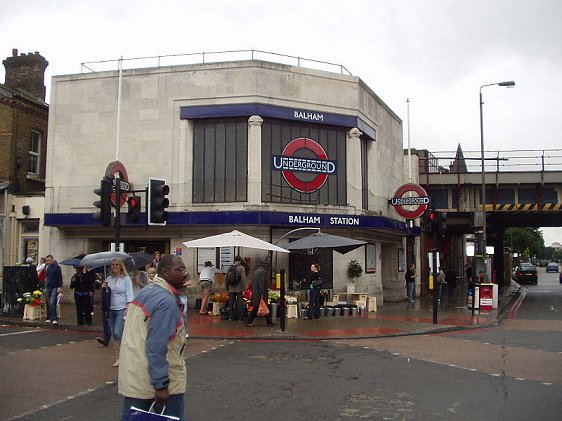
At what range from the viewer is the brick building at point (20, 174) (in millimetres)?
22422

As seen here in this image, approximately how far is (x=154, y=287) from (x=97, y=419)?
9.80ft

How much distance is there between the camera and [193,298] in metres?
19.5

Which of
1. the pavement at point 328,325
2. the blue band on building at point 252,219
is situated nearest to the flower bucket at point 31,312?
the pavement at point 328,325

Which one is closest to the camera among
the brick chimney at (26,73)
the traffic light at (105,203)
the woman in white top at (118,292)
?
the woman in white top at (118,292)

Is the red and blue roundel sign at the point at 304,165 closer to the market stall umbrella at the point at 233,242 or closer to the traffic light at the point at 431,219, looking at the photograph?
the market stall umbrella at the point at 233,242

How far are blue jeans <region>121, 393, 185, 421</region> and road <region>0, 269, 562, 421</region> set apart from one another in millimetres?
2443

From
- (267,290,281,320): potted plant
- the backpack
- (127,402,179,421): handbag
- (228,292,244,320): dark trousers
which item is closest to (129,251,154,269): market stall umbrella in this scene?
the backpack

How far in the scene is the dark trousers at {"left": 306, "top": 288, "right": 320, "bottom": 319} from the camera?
16.3 metres

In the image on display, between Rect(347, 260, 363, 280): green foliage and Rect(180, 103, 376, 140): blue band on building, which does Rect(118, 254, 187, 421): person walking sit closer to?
Rect(180, 103, 376, 140): blue band on building

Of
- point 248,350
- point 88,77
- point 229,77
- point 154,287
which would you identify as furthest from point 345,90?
point 154,287

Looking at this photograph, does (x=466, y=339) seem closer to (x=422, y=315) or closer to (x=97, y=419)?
(x=422, y=315)

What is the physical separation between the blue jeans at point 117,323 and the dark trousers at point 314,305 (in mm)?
7208

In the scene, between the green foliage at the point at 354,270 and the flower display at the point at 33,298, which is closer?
the flower display at the point at 33,298

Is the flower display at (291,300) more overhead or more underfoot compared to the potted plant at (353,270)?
more underfoot
